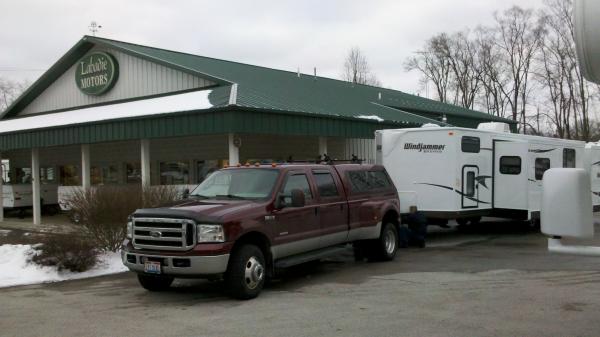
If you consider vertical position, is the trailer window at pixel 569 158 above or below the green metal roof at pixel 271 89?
below

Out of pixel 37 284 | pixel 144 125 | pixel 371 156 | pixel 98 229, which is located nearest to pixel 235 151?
pixel 144 125

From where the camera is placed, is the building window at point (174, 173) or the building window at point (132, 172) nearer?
the building window at point (174, 173)

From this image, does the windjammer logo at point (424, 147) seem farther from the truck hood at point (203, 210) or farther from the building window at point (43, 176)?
the building window at point (43, 176)

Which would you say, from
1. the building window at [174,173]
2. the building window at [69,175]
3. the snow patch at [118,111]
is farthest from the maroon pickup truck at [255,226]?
the building window at [69,175]

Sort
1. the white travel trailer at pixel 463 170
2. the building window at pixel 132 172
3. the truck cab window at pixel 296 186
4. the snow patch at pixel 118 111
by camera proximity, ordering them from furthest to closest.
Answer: the building window at pixel 132 172
the snow patch at pixel 118 111
the white travel trailer at pixel 463 170
the truck cab window at pixel 296 186

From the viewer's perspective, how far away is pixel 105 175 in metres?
24.8

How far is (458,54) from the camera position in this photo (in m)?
54.5

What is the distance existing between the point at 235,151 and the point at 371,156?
7435mm

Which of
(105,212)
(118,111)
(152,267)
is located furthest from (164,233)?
(118,111)

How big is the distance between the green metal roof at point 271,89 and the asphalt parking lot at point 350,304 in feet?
20.1

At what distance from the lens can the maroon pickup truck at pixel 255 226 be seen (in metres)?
7.70

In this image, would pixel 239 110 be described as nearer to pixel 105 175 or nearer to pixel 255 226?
pixel 255 226

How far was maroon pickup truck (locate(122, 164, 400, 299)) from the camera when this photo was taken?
7695 mm

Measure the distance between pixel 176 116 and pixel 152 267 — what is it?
7.68 meters
